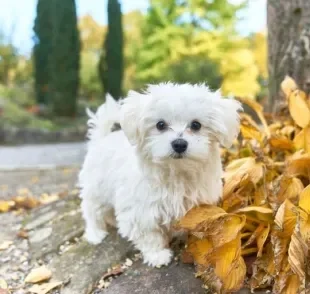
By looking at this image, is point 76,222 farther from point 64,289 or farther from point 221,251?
point 221,251

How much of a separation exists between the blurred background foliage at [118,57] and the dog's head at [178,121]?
8.40 m

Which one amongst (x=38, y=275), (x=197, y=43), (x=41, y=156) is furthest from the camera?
(x=197, y=43)

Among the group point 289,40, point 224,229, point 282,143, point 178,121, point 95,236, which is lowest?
point 95,236

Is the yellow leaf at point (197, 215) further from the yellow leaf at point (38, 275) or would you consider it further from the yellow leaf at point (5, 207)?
the yellow leaf at point (5, 207)

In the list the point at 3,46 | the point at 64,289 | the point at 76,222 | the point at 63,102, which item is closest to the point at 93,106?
the point at 63,102

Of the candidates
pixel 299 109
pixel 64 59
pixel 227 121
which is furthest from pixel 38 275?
pixel 64 59

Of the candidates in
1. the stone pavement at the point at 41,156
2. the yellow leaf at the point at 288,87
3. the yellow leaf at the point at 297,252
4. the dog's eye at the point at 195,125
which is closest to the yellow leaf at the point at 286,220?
the yellow leaf at the point at 297,252

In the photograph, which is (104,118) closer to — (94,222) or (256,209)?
(94,222)

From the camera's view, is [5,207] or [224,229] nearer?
[224,229]

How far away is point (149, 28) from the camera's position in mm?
13523

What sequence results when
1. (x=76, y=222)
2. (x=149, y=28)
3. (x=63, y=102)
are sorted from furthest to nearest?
(x=149, y=28) < (x=63, y=102) < (x=76, y=222)

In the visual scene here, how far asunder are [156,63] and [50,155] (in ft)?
17.5

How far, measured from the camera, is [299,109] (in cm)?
331

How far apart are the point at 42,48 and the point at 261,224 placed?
1036 centimetres
